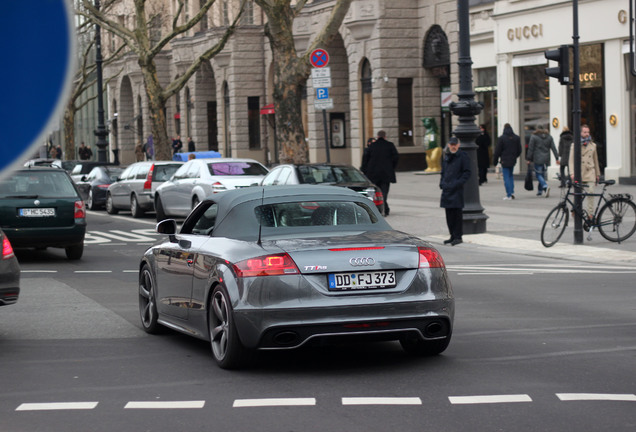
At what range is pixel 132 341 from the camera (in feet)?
31.3

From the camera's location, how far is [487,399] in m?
6.79

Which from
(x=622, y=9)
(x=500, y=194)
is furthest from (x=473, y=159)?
(x=622, y=9)

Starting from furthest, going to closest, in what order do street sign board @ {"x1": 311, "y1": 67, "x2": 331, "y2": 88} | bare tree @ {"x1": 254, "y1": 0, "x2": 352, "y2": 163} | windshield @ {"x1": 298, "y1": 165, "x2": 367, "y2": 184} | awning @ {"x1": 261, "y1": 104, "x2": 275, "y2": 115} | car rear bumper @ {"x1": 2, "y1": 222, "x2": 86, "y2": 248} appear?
awning @ {"x1": 261, "y1": 104, "x2": 275, "y2": 115}
bare tree @ {"x1": 254, "y1": 0, "x2": 352, "y2": 163}
street sign board @ {"x1": 311, "y1": 67, "x2": 331, "y2": 88}
windshield @ {"x1": 298, "y1": 165, "x2": 367, "y2": 184}
car rear bumper @ {"x1": 2, "y1": 222, "x2": 86, "y2": 248}

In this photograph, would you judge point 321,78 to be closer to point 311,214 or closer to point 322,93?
point 322,93

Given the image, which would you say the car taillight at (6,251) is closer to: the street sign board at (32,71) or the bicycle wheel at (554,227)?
the street sign board at (32,71)

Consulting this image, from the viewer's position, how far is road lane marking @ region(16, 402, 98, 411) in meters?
6.79

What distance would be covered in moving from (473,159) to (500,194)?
9.22 meters

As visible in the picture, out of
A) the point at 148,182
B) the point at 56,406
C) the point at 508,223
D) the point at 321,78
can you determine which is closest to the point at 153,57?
the point at 148,182

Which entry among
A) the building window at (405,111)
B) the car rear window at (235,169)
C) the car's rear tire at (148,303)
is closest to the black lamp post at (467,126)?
the car rear window at (235,169)

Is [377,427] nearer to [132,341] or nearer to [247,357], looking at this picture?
[247,357]

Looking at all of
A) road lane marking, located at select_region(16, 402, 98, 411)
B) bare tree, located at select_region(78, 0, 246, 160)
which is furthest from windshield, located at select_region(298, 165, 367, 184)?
bare tree, located at select_region(78, 0, 246, 160)

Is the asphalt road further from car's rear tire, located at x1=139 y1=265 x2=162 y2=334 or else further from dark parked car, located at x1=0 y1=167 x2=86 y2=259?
dark parked car, located at x1=0 y1=167 x2=86 y2=259

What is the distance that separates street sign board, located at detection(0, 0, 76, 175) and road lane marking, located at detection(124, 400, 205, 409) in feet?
14.0

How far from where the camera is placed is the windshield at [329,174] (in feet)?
71.3
